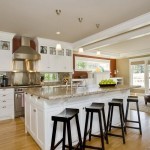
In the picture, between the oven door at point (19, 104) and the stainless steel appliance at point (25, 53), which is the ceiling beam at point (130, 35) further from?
the oven door at point (19, 104)

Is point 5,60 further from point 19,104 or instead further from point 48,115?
point 48,115

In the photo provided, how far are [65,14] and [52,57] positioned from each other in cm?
241

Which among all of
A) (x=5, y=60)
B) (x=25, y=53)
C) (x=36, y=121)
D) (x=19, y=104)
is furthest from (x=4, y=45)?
(x=36, y=121)

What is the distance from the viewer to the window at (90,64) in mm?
7547

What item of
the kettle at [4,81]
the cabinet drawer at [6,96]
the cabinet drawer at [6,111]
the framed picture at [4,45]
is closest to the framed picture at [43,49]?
the framed picture at [4,45]

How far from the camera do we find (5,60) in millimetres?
Answer: 4559

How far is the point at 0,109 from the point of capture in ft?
13.9

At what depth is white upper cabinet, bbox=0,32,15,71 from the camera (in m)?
4.51

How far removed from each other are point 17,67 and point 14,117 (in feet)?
5.79

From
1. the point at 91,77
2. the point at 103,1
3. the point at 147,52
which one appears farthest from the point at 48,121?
the point at 147,52

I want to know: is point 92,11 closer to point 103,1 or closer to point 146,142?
point 103,1

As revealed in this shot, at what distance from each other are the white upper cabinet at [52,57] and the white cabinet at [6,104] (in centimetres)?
137

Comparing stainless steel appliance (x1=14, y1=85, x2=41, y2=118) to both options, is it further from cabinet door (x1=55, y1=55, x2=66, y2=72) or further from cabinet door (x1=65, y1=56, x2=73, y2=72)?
cabinet door (x1=65, y1=56, x2=73, y2=72)

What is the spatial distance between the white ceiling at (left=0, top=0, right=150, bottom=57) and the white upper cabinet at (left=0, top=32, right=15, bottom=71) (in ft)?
0.81
